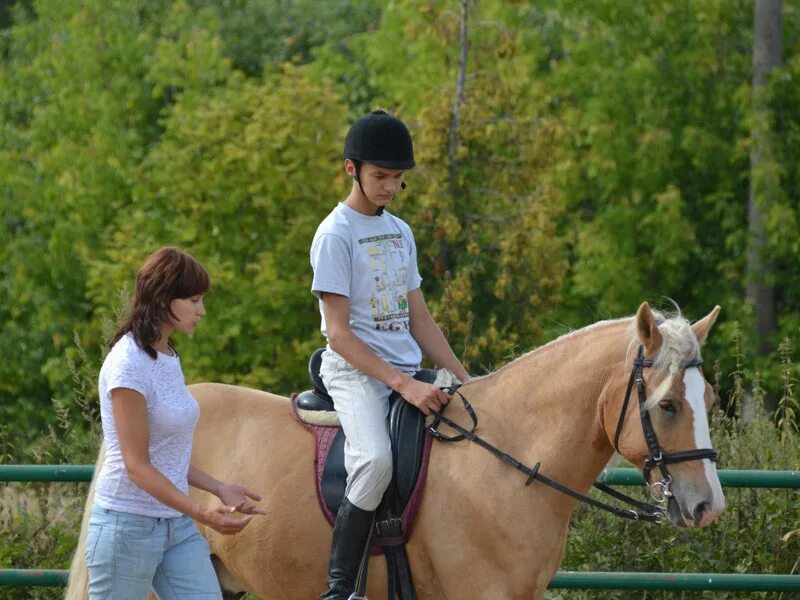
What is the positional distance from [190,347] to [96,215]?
424 cm

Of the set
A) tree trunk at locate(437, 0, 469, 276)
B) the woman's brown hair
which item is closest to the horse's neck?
the woman's brown hair

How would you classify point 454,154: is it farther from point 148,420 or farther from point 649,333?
point 148,420

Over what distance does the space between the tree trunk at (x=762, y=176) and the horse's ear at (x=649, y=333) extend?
14256mm

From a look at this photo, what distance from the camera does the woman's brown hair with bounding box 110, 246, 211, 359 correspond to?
440cm

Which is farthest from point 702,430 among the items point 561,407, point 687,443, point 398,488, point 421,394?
point 398,488

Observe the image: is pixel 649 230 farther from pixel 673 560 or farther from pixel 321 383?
pixel 321 383

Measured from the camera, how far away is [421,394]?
17.0 ft

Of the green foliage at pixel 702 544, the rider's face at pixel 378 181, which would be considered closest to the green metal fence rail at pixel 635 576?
the green foliage at pixel 702 544

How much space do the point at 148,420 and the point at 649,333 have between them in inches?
75.2

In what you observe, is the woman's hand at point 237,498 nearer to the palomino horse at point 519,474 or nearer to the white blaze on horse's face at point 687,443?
the palomino horse at point 519,474

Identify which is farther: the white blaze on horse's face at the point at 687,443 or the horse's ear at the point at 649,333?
the horse's ear at the point at 649,333

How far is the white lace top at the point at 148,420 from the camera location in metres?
4.31

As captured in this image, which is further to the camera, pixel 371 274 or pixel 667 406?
pixel 371 274

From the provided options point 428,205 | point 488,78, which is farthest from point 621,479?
point 488,78
